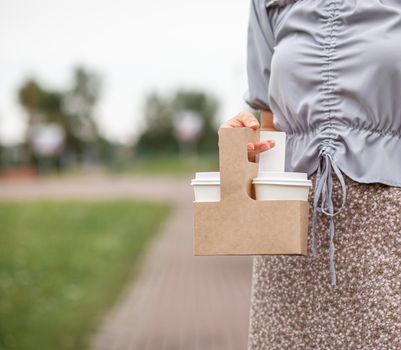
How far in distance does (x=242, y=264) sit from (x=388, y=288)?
874 cm

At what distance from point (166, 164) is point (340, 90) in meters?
54.4

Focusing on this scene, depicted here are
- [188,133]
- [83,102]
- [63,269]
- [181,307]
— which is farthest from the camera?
[83,102]

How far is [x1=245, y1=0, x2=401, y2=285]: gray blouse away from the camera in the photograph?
65.6 inches

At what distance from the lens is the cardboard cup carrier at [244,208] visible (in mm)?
1598

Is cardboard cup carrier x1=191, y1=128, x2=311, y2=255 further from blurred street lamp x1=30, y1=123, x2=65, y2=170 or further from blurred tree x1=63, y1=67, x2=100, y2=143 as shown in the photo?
blurred tree x1=63, y1=67, x2=100, y2=143

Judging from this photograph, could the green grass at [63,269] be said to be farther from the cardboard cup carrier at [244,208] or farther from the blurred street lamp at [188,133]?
the blurred street lamp at [188,133]

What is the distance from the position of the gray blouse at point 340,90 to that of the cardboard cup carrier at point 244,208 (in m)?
0.11

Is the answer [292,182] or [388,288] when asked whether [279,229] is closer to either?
[292,182]

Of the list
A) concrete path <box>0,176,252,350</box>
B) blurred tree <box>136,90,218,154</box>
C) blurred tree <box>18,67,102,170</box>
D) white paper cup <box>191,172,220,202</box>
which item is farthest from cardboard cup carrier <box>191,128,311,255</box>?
blurred tree <box>18,67,102,170</box>

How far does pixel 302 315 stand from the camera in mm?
1780

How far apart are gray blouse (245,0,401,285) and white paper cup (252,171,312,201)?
0.26ft

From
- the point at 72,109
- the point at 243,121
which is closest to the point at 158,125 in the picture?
the point at 72,109

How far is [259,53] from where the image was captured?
1.95 metres

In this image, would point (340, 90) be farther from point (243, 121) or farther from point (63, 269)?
point (63, 269)
